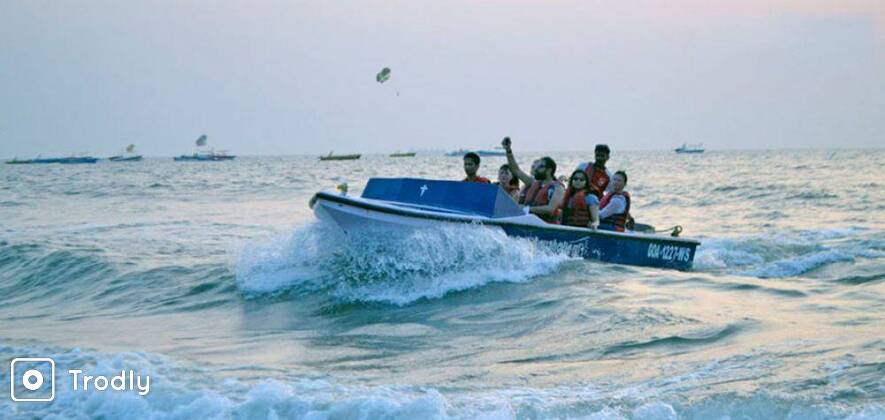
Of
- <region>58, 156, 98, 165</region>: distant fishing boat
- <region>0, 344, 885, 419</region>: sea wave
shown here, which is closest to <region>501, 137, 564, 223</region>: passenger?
<region>0, 344, 885, 419</region>: sea wave

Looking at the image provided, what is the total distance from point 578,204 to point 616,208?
1.93 feet

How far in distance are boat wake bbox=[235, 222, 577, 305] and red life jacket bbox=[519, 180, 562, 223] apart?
938mm

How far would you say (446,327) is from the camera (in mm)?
7777

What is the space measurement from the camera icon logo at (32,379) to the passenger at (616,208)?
24.0 feet

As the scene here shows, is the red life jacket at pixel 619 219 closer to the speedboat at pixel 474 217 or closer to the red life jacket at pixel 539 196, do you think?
the speedboat at pixel 474 217

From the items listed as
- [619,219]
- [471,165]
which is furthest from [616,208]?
[471,165]

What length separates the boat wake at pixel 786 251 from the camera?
38.2 ft

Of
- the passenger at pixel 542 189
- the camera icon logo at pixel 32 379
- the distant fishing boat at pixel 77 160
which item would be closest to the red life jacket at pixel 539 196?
the passenger at pixel 542 189

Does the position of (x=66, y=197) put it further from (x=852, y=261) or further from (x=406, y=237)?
(x=852, y=261)

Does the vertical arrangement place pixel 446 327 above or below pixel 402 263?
below

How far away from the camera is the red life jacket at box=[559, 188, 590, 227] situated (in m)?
11.3

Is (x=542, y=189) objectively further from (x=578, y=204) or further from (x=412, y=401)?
(x=412, y=401)

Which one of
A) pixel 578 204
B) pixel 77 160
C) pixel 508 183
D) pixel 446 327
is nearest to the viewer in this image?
pixel 446 327

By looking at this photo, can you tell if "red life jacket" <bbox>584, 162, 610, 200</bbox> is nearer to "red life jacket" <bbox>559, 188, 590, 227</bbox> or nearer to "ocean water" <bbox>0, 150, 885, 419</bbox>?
"red life jacket" <bbox>559, 188, 590, 227</bbox>
